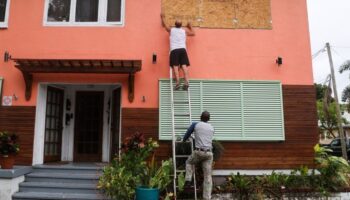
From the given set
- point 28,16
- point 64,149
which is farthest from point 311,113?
point 28,16

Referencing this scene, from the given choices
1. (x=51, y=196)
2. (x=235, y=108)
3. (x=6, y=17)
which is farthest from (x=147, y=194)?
(x=6, y=17)

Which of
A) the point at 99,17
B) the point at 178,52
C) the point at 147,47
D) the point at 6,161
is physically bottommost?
the point at 6,161

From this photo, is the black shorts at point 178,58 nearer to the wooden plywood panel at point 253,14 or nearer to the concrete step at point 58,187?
the wooden plywood panel at point 253,14

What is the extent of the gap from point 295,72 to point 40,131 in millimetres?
6637

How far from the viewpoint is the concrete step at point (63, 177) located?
7.32m

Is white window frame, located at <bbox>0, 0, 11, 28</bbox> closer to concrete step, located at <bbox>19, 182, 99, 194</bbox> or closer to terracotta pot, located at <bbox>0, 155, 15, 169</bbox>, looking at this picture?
terracotta pot, located at <bbox>0, 155, 15, 169</bbox>

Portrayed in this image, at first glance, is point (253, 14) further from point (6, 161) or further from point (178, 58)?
point (6, 161)

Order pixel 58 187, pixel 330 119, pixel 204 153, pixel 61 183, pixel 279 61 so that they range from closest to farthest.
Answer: pixel 204 153
pixel 58 187
pixel 61 183
pixel 279 61
pixel 330 119

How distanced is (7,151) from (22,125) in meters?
0.98

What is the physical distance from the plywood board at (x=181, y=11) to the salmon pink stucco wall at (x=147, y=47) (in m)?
0.22

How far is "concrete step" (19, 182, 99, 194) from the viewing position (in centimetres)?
711

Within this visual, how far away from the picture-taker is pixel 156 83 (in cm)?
821

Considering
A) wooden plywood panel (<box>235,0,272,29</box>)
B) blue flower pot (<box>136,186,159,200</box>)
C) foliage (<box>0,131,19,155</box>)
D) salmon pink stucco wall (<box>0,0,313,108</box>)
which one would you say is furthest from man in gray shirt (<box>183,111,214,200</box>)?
foliage (<box>0,131,19,155</box>)

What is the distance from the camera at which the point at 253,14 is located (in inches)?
341
